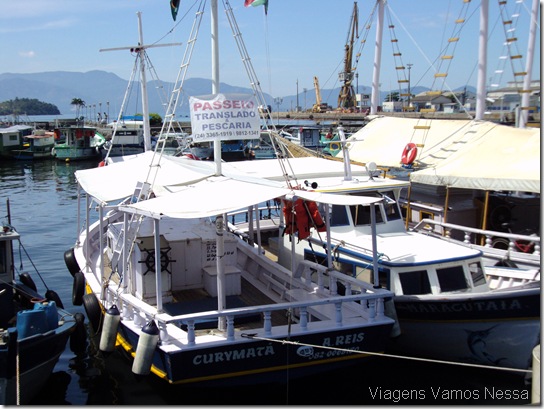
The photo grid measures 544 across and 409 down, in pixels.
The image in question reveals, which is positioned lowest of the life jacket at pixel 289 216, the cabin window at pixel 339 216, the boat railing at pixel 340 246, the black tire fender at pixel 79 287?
the black tire fender at pixel 79 287

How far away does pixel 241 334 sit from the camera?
10.2 meters

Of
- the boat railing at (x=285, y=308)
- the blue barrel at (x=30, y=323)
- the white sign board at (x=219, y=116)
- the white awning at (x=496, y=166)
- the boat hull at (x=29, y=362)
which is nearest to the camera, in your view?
the boat railing at (x=285, y=308)

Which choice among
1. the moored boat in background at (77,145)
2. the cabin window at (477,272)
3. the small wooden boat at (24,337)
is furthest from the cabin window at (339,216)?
the moored boat in background at (77,145)

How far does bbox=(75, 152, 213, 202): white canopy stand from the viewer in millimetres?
12805

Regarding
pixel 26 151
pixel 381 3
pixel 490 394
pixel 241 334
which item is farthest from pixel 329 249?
pixel 26 151

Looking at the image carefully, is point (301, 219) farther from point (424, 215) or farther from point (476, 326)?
point (424, 215)

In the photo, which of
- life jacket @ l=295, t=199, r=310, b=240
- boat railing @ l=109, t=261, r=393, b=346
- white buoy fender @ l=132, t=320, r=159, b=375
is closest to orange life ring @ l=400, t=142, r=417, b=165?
boat railing @ l=109, t=261, r=393, b=346

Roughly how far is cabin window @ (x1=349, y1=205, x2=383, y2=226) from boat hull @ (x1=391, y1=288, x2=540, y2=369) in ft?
9.00

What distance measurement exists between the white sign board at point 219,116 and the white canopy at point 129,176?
5.18 ft

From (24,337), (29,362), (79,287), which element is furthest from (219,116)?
(79,287)

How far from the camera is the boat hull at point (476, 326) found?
440 inches

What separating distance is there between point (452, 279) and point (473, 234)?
13.6 ft

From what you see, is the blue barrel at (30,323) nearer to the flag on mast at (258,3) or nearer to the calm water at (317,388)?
the calm water at (317,388)

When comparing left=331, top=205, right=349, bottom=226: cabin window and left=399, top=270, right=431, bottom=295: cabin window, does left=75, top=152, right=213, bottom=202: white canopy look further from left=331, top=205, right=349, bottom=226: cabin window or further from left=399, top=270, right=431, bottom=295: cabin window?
left=399, top=270, right=431, bottom=295: cabin window
